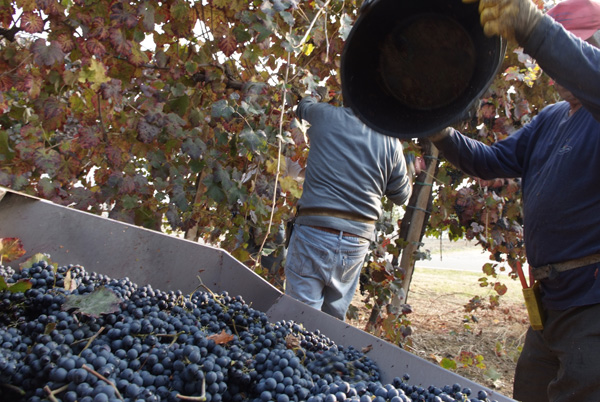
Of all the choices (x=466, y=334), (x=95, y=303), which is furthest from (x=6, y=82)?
(x=466, y=334)

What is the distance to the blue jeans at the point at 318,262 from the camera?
8.05 ft

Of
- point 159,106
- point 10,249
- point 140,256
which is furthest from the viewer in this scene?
point 159,106

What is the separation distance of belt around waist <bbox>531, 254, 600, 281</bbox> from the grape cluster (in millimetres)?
778

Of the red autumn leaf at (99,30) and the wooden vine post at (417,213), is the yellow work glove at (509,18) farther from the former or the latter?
the wooden vine post at (417,213)

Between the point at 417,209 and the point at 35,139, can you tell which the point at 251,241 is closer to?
the point at 417,209

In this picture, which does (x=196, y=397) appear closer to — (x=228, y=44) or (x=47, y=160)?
(x=47, y=160)

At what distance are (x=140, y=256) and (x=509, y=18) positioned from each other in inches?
43.6

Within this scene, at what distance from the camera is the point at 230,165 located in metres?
2.49

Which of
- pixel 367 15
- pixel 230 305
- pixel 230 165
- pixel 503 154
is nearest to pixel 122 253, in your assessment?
pixel 230 305

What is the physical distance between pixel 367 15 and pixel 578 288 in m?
1.02

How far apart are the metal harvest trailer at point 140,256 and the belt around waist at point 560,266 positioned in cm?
73

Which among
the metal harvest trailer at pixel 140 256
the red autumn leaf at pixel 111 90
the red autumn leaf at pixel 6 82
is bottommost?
the metal harvest trailer at pixel 140 256

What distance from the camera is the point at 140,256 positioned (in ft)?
4.37

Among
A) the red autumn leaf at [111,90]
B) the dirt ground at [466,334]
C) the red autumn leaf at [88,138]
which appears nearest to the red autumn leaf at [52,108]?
the red autumn leaf at [88,138]
